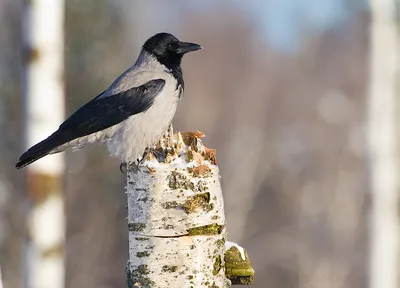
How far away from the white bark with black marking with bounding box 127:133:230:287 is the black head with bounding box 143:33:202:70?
167cm

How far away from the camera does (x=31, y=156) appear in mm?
3617

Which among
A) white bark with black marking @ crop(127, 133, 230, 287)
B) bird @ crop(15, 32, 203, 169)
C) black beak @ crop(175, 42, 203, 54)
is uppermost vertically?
black beak @ crop(175, 42, 203, 54)

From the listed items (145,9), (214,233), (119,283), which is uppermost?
(145,9)

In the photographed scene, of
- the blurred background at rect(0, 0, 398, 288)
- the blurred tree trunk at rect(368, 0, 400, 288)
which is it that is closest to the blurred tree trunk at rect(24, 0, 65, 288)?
the blurred background at rect(0, 0, 398, 288)

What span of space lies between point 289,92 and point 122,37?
62.8ft

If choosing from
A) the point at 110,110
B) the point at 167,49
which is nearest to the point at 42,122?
the point at 110,110

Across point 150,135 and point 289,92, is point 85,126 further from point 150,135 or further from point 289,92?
point 289,92

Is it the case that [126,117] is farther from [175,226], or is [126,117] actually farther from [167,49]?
[175,226]

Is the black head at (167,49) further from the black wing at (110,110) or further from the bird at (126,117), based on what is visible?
the black wing at (110,110)

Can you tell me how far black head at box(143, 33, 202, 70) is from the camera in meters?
4.43

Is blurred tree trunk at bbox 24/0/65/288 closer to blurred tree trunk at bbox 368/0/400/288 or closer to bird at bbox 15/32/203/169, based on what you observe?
bird at bbox 15/32/203/169

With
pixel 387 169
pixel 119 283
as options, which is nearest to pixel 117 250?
pixel 119 283

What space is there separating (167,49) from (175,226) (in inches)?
74.5

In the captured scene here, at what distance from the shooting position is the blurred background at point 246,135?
38.9ft
